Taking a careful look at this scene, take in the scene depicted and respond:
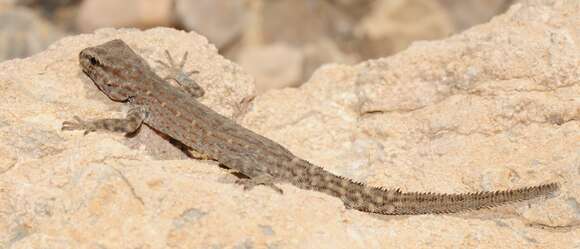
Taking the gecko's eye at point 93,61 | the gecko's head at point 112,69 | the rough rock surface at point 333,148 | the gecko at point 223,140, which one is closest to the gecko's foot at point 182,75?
the gecko at point 223,140

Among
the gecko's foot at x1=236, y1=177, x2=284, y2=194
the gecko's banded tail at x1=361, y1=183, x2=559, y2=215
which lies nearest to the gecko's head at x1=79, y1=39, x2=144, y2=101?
the gecko's foot at x1=236, y1=177, x2=284, y2=194

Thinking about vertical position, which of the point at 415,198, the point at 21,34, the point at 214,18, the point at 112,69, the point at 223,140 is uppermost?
the point at 214,18

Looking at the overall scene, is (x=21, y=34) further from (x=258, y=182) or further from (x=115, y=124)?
(x=258, y=182)

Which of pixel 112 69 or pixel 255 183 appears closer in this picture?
pixel 255 183

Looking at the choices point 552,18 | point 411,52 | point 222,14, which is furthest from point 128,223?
point 222,14

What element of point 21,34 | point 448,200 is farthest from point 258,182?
point 21,34

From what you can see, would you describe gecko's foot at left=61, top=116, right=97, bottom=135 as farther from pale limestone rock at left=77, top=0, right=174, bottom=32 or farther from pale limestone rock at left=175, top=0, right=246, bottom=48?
pale limestone rock at left=175, top=0, right=246, bottom=48

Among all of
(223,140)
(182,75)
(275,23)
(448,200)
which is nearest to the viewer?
(448,200)

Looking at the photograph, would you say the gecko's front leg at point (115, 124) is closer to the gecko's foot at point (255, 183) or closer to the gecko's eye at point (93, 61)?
the gecko's eye at point (93, 61)
